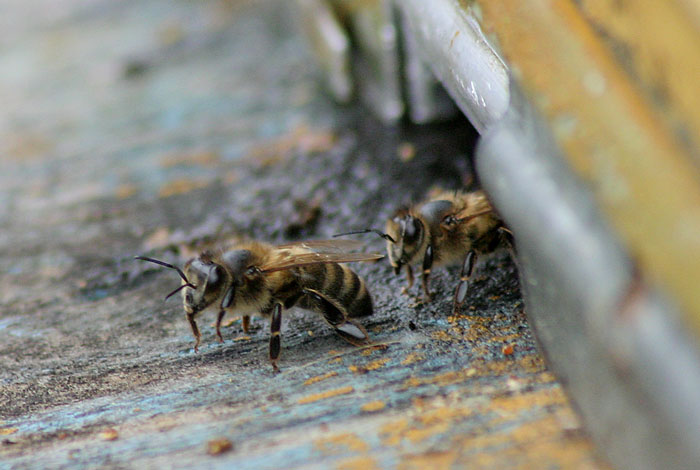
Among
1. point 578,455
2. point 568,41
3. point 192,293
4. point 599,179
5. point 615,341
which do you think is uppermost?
point 568,41

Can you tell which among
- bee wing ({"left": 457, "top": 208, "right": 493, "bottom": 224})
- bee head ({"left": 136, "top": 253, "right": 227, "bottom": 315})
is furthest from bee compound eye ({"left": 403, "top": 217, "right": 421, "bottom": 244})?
bee head ({"left": 136, "top": 253, "right": 227, "bottom": 315})

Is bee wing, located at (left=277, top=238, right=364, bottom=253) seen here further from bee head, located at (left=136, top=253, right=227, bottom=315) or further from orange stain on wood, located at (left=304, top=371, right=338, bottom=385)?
orange stain on wood, located at (left=304, top=371, right=338, bottom=385)

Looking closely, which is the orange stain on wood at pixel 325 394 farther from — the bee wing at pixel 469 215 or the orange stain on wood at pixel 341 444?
the bee wing at pixel 469 215

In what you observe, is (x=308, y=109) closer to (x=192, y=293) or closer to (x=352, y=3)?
(x=352, y=3)

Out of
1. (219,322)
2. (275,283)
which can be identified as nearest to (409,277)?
(275,283)

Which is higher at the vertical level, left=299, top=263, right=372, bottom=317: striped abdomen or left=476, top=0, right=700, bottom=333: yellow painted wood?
left=476, top=0, right=700, bottom=333: yellow painted wood

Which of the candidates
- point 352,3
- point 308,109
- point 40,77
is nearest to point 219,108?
point 308,109

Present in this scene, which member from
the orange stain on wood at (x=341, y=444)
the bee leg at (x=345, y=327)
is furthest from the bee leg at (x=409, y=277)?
the orange stain on wood at (x=341, y=444)
